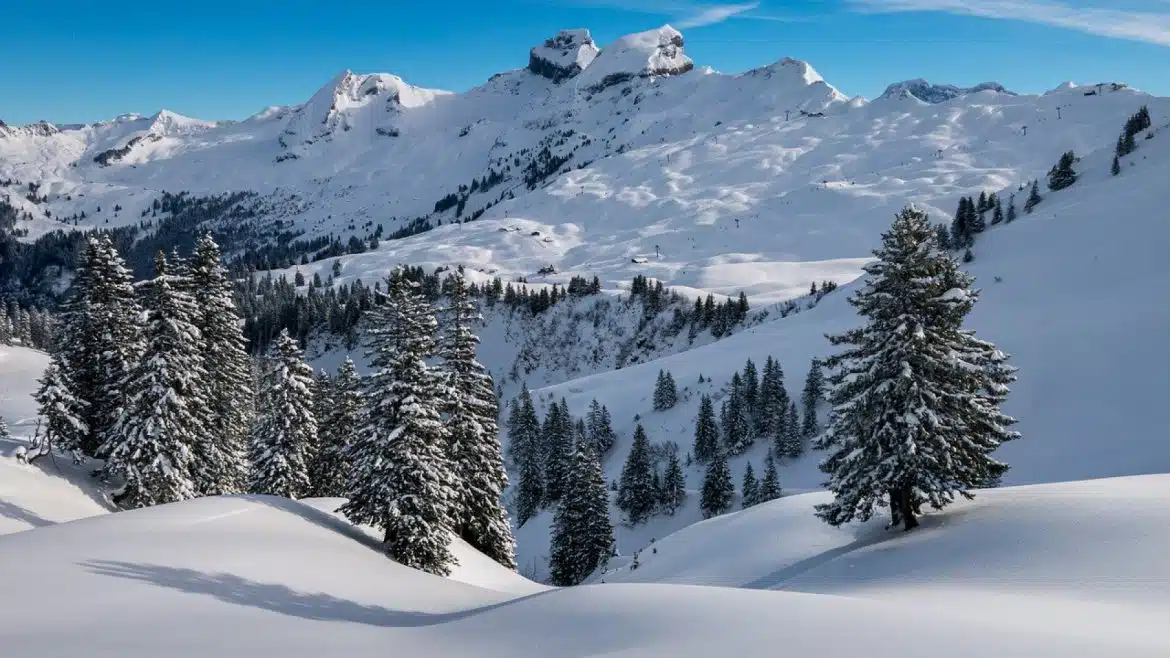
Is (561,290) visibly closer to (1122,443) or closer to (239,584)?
(1122,443)

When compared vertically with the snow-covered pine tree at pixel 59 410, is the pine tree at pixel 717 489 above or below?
below

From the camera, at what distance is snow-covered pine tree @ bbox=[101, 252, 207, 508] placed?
94.1ft

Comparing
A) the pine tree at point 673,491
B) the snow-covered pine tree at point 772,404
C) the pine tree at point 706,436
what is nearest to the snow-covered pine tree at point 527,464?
the pine tree at point 673,491

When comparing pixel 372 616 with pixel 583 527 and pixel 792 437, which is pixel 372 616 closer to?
pixel 583 527

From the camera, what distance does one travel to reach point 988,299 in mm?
81688

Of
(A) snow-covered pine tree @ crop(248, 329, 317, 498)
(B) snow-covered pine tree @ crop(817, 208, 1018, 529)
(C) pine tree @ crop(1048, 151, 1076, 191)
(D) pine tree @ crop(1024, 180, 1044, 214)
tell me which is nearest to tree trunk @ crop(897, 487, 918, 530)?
(B) snow-covered pine tree @ crop(817, 208, 1018, 529)

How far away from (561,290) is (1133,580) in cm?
15071

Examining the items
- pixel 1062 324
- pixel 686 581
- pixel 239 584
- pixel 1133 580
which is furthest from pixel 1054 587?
pixel 1062 324

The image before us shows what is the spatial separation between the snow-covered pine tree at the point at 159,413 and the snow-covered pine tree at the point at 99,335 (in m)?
4.56

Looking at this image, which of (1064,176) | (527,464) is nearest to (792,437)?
(527,464)

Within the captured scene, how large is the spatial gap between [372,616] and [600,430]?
76128 mm

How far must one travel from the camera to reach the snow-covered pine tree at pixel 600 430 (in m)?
89.4

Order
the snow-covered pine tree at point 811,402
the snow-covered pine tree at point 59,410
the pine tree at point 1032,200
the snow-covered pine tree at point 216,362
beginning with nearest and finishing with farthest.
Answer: the snow-covered pine tree at point 59,410
the snow-covered pine tree at point 216,362
the snow-covered pine tree at point 811,402
the pine tree at point 1032,200

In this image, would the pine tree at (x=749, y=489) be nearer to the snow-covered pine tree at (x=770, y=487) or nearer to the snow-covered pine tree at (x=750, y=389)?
the snow-covered pine tree at (x=770, y=487)
